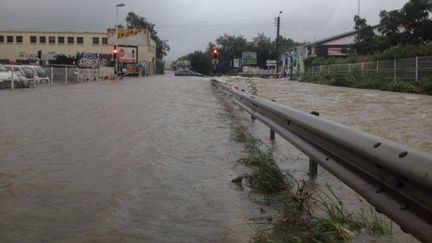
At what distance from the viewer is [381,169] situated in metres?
3.57

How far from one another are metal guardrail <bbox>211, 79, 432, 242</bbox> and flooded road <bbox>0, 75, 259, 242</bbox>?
867 millimetres

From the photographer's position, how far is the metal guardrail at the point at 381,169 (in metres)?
3.00

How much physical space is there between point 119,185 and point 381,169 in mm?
3248

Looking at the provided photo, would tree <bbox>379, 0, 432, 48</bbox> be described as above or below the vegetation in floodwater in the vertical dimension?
above

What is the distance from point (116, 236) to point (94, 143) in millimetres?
4738

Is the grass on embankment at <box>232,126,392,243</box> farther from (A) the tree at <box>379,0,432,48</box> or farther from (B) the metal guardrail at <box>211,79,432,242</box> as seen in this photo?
(A) the tree at <box>379,0,432,48</box>

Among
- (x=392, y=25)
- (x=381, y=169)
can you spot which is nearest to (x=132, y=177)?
(x=381, y=169)

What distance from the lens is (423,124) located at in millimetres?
11586

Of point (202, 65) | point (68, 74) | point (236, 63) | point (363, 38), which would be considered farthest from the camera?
point (236, 63)

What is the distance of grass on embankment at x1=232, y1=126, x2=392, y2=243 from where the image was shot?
4257 millimetres

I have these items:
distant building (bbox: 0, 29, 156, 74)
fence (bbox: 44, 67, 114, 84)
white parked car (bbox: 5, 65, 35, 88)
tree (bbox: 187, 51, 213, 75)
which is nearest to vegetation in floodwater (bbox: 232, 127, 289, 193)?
white parked car (bbox: 5, 65, 35, 88)

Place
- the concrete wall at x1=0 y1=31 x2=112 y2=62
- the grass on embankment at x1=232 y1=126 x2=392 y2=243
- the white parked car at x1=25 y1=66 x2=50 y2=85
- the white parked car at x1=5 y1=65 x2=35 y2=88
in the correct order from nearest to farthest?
1. the grass on embankment at x1=232 y1=126 x2=392 y2=243
2. the white parked car at x1=5 y1=65 x2=35 y2=88
3. the white parked car at x1=25 y1=66 x2=50 y2=85
4. the concrete wall at x1=0 y1=31 x2=112 y2=62

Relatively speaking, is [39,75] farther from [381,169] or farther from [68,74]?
[381,169]

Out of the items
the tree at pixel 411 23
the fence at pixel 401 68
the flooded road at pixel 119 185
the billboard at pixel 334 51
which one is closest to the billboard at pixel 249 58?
the billboard at pixel 334 51
